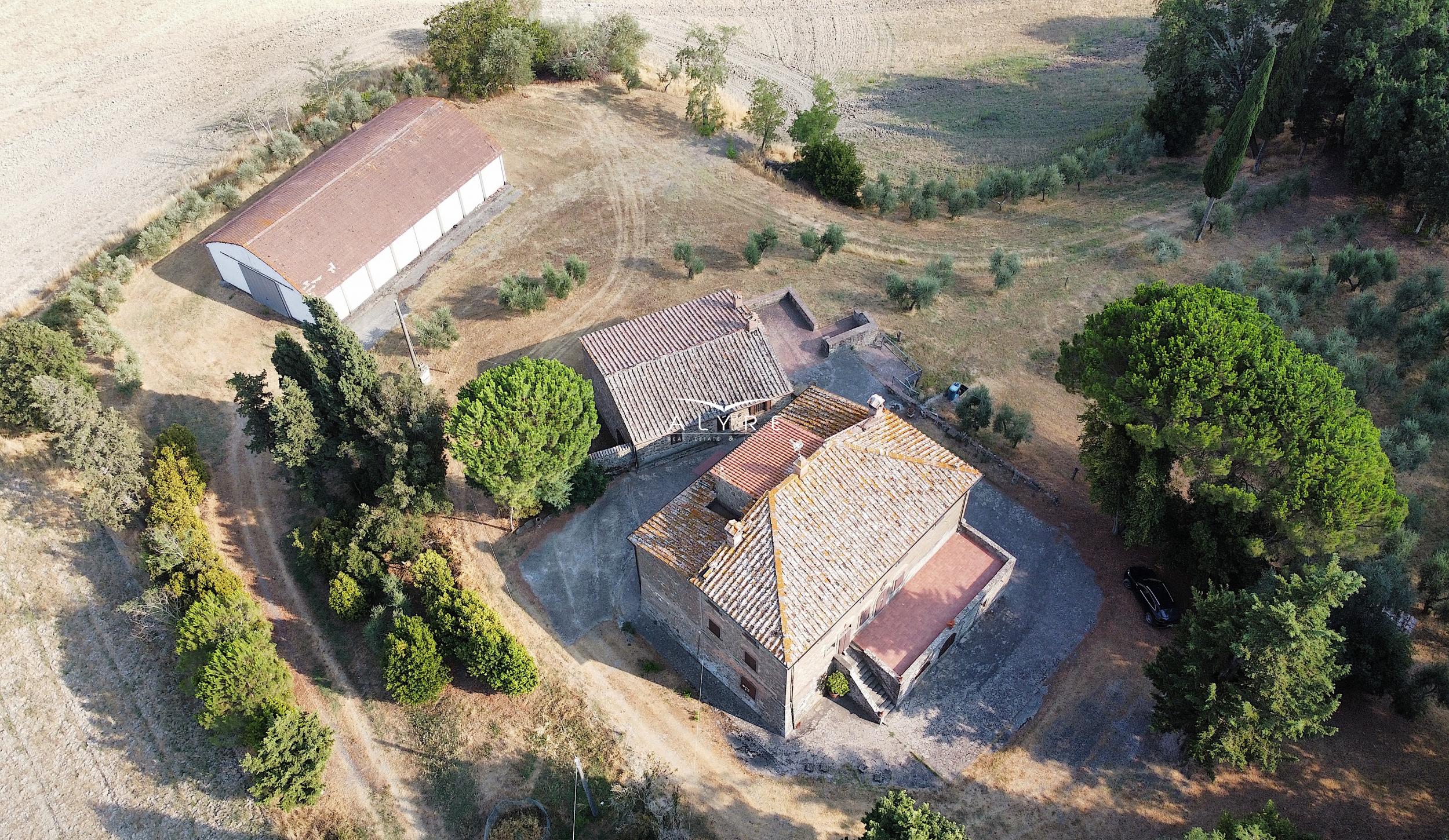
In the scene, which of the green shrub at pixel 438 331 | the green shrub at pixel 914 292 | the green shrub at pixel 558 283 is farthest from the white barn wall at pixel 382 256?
the green shrub at pixel 914 292

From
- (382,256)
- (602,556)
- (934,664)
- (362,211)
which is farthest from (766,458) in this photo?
(362,211)

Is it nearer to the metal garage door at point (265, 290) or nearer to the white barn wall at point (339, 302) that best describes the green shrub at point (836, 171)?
the white barn wall at point (339, 302)

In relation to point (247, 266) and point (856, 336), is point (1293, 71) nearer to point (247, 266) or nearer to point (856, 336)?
point (856, 336)

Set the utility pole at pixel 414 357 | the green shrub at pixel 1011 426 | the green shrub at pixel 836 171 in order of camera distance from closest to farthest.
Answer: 1. the green shrub at pixel 1011 426
2. the utility pole at pixel 414 357
3. the green shrub at pixel 836 171

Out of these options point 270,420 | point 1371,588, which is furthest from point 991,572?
point 270,420

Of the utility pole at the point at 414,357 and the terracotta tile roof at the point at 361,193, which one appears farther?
the terracotta tile roof at the point at 361,193

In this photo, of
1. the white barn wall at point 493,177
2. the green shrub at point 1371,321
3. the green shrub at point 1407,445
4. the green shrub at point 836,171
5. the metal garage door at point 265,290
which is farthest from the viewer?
the green shrub at point 836,171
